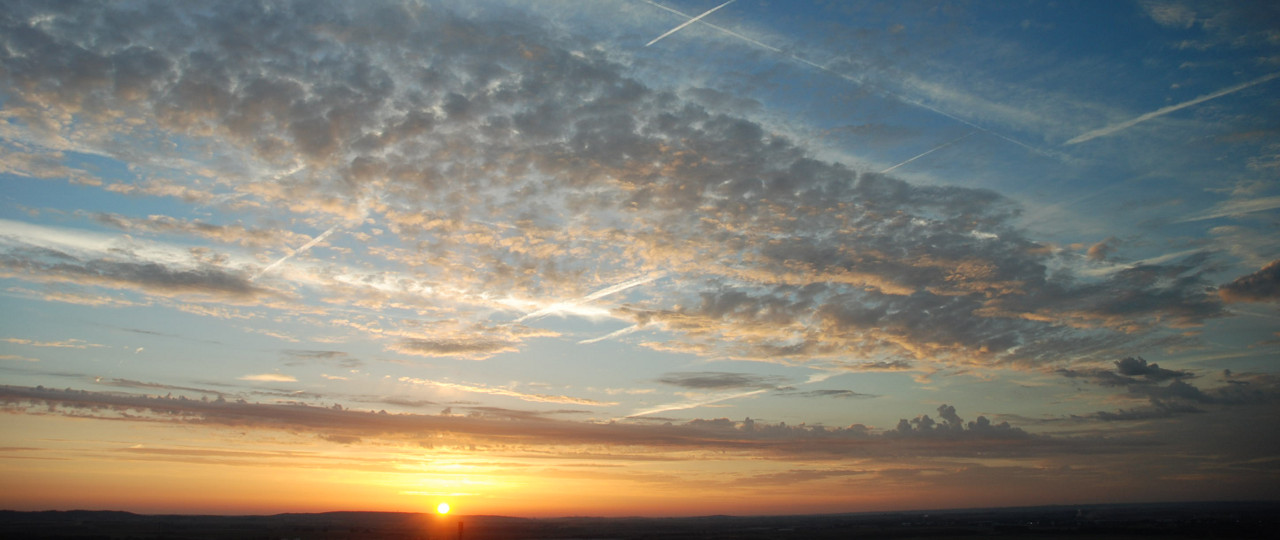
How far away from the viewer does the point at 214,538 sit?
103 metres

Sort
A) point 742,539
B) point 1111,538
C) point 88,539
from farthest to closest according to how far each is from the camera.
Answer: point 742,539
point 1111,538
point 88,539

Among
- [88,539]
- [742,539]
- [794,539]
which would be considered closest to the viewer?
[88,539]

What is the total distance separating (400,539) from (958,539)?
297ft

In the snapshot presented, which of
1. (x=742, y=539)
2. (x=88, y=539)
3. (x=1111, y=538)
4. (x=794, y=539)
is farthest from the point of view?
(x=742, y=539)

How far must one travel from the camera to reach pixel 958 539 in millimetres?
102625

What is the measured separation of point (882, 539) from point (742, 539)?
2318 cm

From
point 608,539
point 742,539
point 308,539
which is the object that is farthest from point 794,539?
point 308,539

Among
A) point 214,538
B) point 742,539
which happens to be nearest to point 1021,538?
point 742,539

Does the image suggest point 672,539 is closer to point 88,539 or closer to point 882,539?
point 882,539

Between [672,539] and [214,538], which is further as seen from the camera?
[672,539]

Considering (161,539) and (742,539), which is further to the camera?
(742,539)

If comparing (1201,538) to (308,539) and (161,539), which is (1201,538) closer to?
(308,539)

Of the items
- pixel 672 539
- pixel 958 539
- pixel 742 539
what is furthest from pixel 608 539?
pixel 958 539

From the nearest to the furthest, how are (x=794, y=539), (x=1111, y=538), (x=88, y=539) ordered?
1. (x=88, y=539)
2. (x=1111, y=538)
3. (x=794, y=539)
